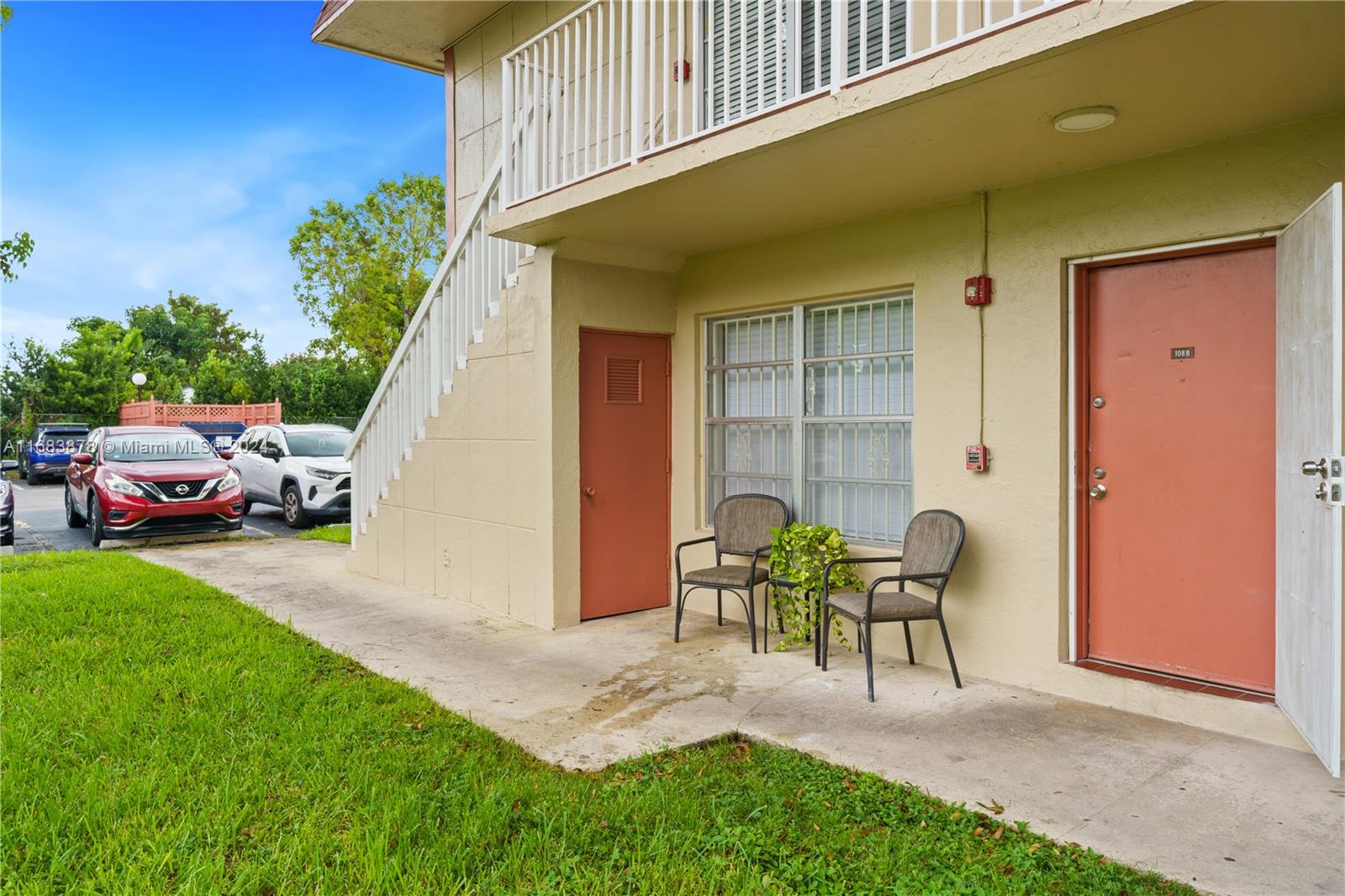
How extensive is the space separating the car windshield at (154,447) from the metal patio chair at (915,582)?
998cm

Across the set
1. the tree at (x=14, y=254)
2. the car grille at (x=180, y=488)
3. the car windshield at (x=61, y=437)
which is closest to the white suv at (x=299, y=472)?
the car grille at (x=180, y=488)

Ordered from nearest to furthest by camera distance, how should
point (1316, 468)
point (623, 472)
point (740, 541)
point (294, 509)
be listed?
1. point (1316, 468)
2. point (740, 541)
3. point (623, 472)
4. point (294, 509)

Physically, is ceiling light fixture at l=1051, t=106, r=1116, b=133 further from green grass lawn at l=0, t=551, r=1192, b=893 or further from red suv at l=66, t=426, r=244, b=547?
red suv at l=66, t=426, r=244, b=547

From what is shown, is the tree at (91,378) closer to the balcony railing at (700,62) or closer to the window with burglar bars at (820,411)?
the balcony railing at (700,62)

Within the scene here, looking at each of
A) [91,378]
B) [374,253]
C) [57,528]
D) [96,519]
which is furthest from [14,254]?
[91,378]

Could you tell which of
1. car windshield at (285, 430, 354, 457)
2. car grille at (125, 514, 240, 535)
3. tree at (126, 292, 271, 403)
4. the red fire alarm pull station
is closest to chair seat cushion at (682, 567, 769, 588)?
the red fire alarm pull station

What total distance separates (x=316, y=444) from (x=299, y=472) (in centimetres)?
75

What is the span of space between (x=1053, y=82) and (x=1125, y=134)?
848 mm

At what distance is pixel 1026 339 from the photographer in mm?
4812

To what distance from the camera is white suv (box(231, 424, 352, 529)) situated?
12859 mm

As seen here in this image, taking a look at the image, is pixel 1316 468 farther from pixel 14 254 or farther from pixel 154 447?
pixel 154 447

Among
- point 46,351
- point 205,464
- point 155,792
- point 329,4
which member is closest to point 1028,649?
point 155,792

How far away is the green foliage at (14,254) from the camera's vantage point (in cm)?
888

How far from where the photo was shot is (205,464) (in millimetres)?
11312
